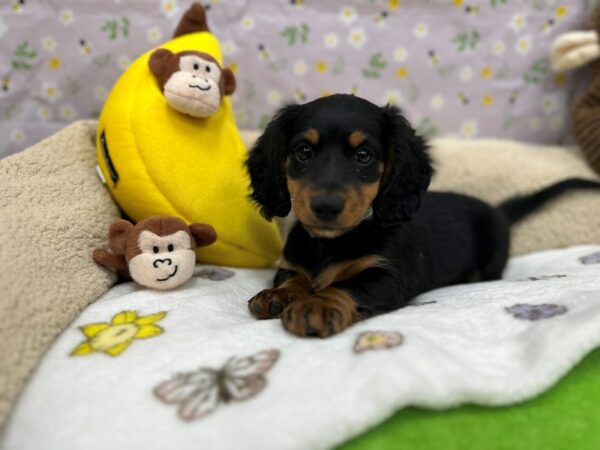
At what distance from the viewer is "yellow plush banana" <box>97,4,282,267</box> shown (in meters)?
1.72

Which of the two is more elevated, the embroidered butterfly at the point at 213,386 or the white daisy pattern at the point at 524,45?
the white daisy pattern at the point at 524,45

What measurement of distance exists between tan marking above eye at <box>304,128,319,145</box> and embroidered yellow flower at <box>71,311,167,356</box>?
0.57m

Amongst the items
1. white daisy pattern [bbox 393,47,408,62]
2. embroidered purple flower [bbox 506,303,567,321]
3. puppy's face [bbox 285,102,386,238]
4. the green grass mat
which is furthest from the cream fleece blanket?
embroidered purple flower [bbox 506,303,567,321]

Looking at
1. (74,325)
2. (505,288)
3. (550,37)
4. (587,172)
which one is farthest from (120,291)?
(550,37)

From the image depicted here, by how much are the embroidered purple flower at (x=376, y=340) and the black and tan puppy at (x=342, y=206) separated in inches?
3.5

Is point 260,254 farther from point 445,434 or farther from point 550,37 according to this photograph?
point 550,37

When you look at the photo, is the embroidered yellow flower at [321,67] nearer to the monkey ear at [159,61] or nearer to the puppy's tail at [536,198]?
the monkey ear at [159,61]

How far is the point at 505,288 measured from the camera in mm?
1581

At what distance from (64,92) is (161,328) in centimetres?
141

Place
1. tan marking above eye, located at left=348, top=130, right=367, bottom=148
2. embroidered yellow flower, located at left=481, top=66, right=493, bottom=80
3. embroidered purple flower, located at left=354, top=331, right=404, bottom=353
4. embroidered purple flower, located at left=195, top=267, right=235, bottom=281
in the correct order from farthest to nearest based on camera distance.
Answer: embroidered yellow flower, located at left=481, top=66, right=493, bottom=80 → embroidered purple flower, located at left=195, top=267, right=235, bottom=281 → tan marking above eye, located at left=348, top=130, right=367, bottom=148 → embroidered purple flower, located at left=354, top=331, right=404, bottom=353

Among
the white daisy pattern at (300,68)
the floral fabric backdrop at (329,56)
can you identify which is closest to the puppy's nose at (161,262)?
the floral fabric backdrop at (329,56)

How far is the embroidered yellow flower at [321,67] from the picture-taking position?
2443mm

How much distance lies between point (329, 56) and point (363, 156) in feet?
3.49

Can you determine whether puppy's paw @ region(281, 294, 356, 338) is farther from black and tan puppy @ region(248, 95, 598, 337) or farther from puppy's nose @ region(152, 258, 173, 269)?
puppy's nose @ region(152, 258, 173, 269)
